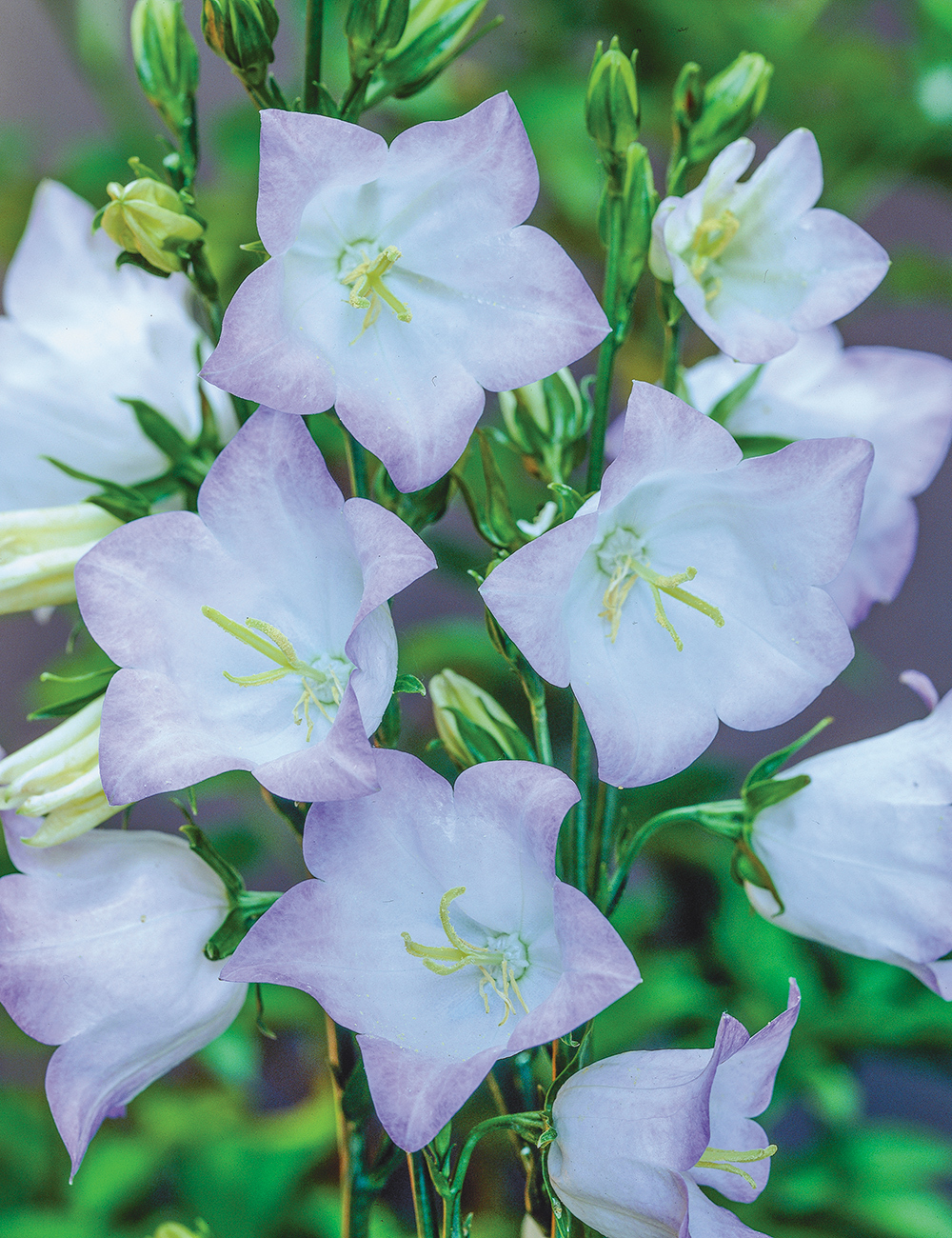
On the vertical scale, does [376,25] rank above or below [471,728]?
above

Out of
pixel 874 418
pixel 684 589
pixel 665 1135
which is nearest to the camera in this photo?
pixel 665 1135

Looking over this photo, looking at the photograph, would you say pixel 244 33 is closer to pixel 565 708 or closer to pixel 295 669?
pixel 295 669

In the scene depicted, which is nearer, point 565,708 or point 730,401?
point 730,401

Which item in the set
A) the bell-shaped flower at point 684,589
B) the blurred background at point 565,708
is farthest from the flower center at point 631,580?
the blurred background at point 565,708

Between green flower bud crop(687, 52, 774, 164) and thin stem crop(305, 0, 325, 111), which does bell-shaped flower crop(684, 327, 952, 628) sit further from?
thin stem crop(305, 0, 325, 111)

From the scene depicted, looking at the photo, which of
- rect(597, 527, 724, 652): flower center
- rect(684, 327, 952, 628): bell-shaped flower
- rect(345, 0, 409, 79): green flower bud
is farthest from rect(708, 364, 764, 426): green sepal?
rect(345, 0, 409, 79): green flower bud

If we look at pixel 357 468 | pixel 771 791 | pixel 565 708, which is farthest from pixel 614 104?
pixel 565 708

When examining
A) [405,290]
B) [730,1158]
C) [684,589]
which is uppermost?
[405,290]
